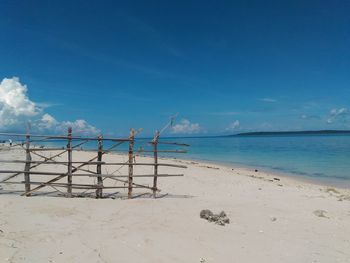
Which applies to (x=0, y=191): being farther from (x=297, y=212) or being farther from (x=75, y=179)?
(x=297, y=212)

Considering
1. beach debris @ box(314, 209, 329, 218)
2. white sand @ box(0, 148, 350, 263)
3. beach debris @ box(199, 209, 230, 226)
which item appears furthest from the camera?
beach debris @ box(314, 209, 329, 218)

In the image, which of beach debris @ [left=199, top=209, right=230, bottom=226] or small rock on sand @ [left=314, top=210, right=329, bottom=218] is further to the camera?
small rock on sand @ [left=314, top=210, right=329, bottom=218]

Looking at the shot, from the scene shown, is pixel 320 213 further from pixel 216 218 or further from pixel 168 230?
pixel 168 230

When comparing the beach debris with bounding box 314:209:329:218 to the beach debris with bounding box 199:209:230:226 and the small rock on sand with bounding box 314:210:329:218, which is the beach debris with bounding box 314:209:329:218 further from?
the beach debris with bounding box 199:209:230:226

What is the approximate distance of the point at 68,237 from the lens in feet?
18.7

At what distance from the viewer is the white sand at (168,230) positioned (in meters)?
5.18

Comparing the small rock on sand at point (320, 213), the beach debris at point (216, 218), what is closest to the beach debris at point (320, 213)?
the small rock on sand at point (320, 213)

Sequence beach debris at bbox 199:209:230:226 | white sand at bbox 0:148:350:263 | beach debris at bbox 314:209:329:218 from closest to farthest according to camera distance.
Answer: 1. white sand at bbox 0:148:350:263
2. beach debris at bbox 199:209:230:226
3. beach debris at bbox 314:209:329:218

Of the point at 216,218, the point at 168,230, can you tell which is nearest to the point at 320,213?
the point at 216,218

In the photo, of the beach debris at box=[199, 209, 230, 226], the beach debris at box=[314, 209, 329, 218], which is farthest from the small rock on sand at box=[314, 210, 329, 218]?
the beach debris at box=[199, 209, 230, 226]

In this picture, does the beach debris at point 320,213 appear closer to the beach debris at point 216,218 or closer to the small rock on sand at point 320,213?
the small rock on sand at point 320,213

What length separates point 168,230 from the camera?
6.40 meters

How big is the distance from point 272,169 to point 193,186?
34.2 ft

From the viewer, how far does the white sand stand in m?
5.18
